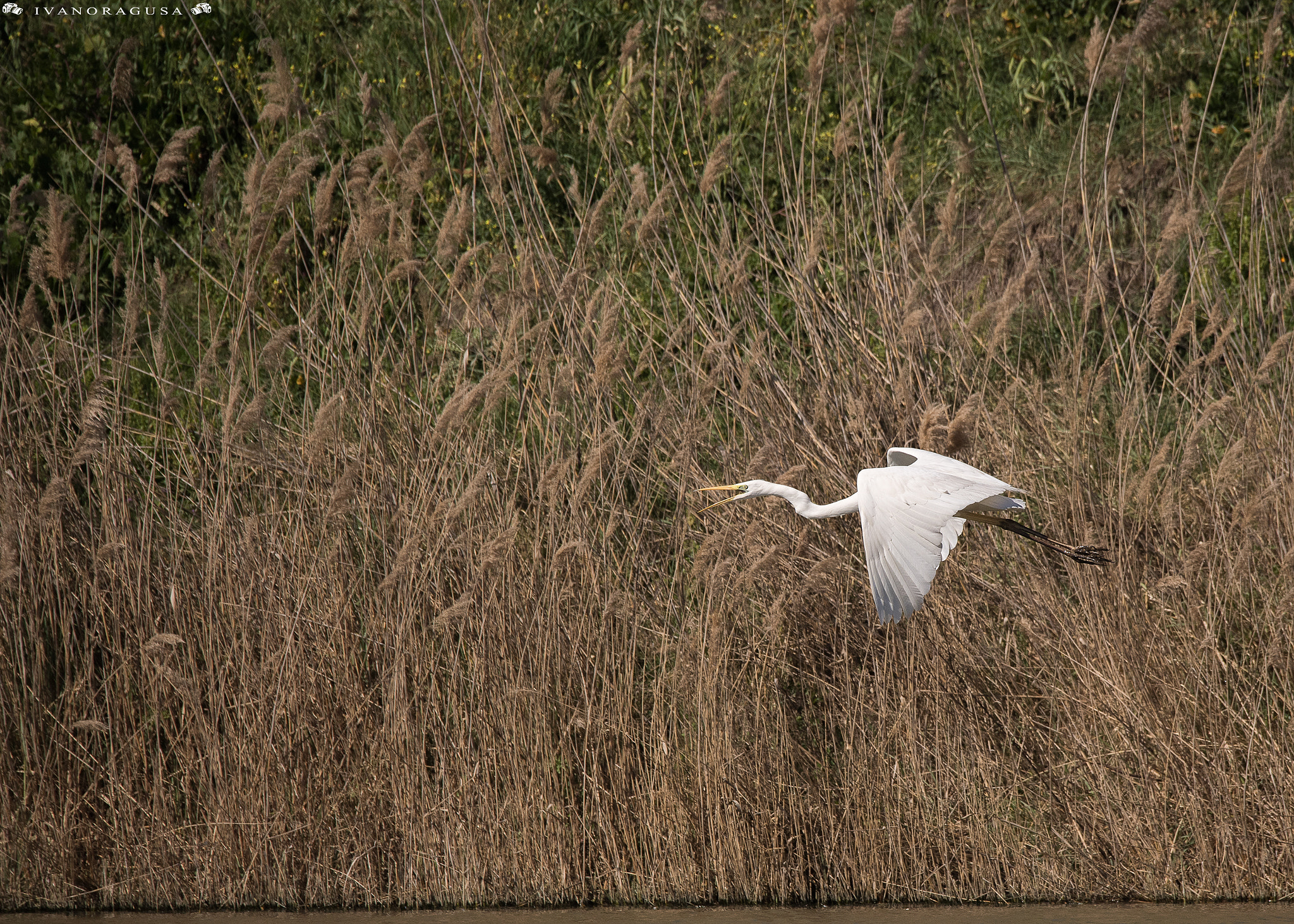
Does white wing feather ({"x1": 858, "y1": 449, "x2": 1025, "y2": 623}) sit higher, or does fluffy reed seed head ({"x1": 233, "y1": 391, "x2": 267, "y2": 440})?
fluffy reed seed head ({"x1": 233, "y1": 391, "x2": 267, "y2": 440})

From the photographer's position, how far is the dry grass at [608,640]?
3.75 metres

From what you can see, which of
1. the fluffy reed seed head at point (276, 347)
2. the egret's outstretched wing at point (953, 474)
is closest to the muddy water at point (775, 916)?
the egret's outstretched wing at point (953, 474)

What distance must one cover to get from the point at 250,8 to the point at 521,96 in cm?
189

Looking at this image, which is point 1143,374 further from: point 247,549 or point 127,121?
point 127,121

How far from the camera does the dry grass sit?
148 inches

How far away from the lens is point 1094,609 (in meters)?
3.76

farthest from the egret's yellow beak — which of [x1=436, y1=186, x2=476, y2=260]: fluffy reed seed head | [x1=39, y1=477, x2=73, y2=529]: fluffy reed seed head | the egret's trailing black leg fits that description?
[x1=39, y1=477, x2=73, y2=529]: fluffy reed seed head

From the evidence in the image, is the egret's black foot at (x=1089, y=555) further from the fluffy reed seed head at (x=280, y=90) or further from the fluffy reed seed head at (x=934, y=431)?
the fluffy reed seed head at (x=280, y=90)

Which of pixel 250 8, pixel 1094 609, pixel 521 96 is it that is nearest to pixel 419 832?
pixel 1094 609

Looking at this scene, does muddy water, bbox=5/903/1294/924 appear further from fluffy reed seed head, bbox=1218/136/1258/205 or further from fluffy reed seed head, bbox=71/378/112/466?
fluffy reed seed head, bbox=1218/136/1258/205

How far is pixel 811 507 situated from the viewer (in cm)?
351

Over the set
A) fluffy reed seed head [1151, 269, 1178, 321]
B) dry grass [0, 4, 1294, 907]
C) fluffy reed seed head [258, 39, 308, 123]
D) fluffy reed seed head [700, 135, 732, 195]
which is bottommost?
dry grass [0, 4, 1294, 907]

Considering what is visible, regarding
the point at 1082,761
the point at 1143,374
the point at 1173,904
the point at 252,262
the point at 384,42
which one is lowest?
the point at 1173,904

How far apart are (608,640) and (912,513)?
1074 millimetres
